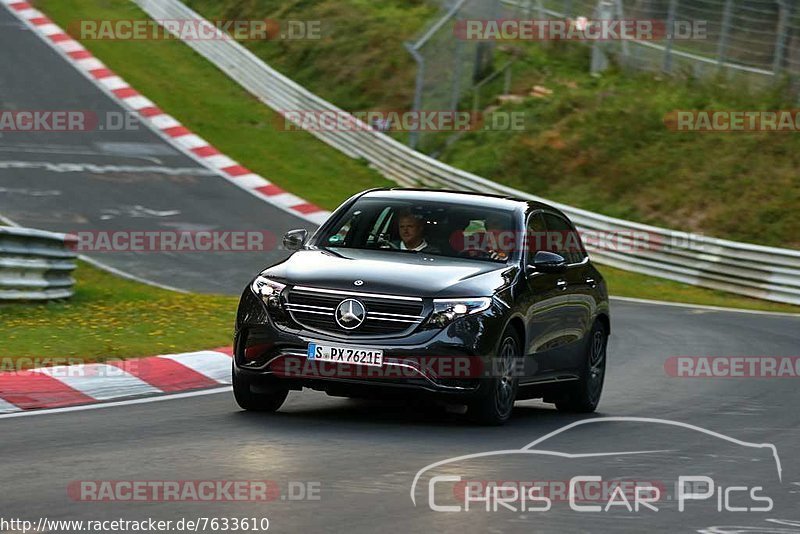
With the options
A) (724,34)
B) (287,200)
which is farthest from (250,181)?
(724,34)

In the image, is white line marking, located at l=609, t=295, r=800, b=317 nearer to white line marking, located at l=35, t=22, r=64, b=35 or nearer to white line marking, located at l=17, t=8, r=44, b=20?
white line marking, located at l=35, t=22, r=64, b=35

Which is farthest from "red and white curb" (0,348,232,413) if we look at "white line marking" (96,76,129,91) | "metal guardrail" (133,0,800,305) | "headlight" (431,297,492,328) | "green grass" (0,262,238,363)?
"white line marking" (96,76,129,91)

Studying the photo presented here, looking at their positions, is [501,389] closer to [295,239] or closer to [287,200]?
[295,239]

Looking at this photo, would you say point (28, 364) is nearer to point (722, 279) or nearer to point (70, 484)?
point (70, 484)

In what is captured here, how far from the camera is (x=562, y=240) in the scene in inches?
441

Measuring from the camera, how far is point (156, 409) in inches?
384

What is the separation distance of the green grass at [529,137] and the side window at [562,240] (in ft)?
41.5

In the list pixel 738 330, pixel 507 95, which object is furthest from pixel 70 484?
pixel 507 95

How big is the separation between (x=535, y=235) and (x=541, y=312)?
24.2 inches

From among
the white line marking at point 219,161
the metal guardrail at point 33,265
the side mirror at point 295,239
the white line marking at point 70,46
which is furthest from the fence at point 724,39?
the side mirror at point 295,239

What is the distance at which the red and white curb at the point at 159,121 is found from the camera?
2803cm

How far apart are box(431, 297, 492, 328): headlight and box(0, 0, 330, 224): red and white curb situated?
678 inches

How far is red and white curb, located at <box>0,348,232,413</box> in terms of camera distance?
9828 millimetres

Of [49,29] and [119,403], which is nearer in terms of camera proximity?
[119,403]
